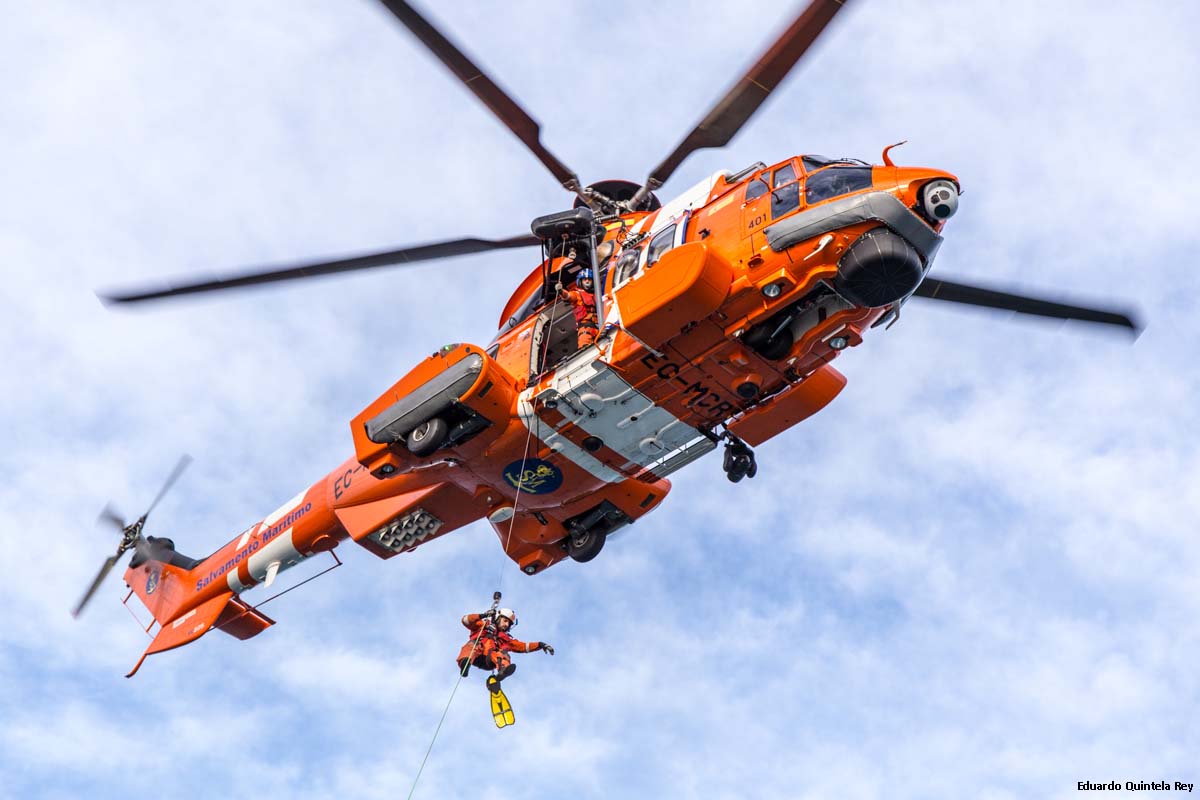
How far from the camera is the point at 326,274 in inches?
902

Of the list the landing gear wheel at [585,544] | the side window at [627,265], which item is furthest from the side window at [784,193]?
the landing gear wheel at [585,544]

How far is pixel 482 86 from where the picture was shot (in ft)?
69.9

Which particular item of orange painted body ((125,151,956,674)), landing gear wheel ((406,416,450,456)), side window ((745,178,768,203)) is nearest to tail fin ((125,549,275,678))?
orange painted body ((125,151,956,674))

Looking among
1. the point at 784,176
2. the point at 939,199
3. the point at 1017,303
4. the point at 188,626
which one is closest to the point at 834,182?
the point at 784,176

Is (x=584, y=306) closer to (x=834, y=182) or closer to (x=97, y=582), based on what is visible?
(x=834, y=182)

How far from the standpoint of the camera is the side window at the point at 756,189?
2131 centimetres

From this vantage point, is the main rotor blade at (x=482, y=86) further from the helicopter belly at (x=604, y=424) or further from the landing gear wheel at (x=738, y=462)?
the landing gear wheel at (x=738, y=462)

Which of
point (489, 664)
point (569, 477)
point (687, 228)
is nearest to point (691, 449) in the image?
point (569, 477)

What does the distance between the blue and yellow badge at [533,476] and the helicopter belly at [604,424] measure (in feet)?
1.77

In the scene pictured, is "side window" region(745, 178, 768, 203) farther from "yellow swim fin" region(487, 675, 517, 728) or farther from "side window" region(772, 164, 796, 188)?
"yellow swim fin" region(487, 675, 517, 728)

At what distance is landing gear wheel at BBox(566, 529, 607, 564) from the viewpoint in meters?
25.7

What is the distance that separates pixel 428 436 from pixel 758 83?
7796 millimetres

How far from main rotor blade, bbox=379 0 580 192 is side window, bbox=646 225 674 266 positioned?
2246 millimetres

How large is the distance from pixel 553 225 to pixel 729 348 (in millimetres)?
3746
